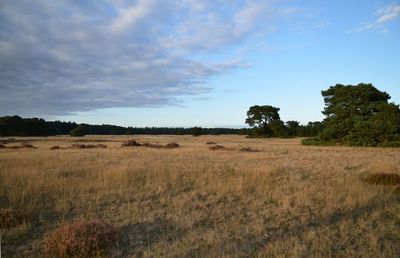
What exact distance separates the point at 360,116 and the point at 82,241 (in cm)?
4431

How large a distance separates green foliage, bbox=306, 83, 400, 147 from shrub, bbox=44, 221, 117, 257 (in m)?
38.9

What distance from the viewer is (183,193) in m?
11.8

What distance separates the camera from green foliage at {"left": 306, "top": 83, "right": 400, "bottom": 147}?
131ft

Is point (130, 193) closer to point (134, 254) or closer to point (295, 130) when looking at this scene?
point (134, 254)

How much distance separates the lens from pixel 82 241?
20.9 ft

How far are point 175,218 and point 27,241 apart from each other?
10.6 feet

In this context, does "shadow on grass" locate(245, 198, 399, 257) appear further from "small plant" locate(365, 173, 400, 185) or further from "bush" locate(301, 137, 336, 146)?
"bush" locate(301, 137, 336, 146)

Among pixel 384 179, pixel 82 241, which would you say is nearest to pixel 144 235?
pixel 82 241

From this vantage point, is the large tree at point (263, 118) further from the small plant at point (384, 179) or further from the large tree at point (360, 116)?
the small plant at point (384, 179)

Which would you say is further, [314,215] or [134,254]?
[314,215]

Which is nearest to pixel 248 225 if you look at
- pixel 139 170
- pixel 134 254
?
pixel 134 254

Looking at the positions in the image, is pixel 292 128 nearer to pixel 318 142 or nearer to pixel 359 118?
pixel 318 142

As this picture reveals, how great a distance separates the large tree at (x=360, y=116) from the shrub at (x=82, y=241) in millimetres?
38876

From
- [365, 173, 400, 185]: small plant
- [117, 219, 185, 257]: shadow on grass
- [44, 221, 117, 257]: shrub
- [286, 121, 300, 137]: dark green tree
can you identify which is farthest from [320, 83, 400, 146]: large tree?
[44, 221, 117, 257]: shrub
